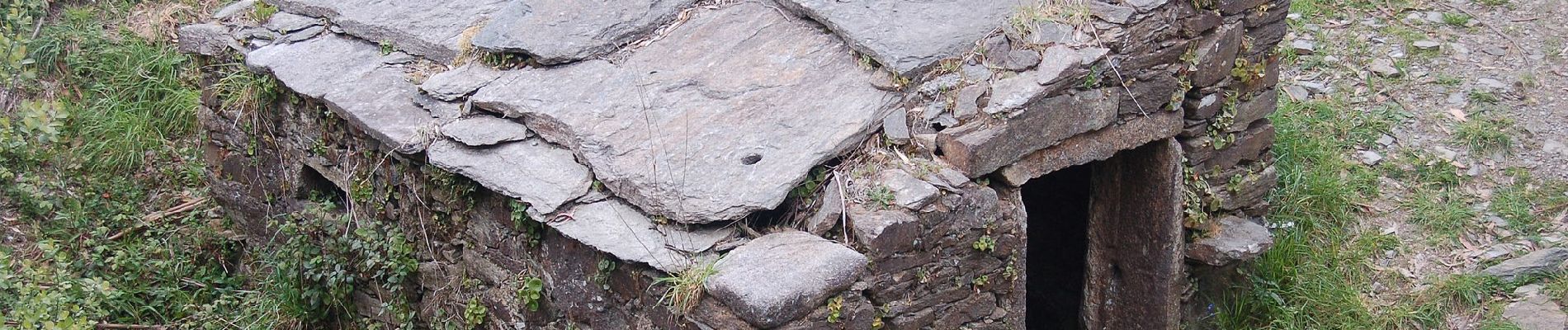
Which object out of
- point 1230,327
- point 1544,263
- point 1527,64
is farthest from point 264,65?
point 1527,64

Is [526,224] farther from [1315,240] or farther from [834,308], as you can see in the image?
[1315,240]

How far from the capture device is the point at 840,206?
379cm

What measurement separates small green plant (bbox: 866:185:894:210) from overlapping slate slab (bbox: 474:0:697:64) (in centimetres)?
140

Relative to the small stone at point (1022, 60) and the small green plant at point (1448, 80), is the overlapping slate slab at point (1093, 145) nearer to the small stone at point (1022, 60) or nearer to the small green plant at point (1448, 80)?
the small stone at point (1022, 60)

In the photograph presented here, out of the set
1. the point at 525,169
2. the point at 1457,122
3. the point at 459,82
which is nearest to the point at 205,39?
the point at 459,82

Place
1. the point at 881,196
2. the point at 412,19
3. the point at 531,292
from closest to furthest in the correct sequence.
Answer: the point at 881,196 → the point at 531,292 → the point at 412,19

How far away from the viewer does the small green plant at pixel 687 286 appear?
3611mm

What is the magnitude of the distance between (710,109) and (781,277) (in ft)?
3.12

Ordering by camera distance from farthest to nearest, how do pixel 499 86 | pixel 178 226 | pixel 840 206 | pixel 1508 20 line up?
pixel 1508 20, pixel 178 226, pixel 499 86, pixel 840 206

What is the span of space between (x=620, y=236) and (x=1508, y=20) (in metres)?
5.19

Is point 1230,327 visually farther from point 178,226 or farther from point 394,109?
point 178,226

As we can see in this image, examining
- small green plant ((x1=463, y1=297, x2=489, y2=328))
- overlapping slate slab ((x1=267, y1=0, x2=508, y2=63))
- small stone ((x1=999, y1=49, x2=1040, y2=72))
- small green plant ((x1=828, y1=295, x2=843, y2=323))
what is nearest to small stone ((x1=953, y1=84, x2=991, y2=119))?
small stone ((x1=999, y1=49, x2=1040, y2=72))

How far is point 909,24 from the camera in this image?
445 cm

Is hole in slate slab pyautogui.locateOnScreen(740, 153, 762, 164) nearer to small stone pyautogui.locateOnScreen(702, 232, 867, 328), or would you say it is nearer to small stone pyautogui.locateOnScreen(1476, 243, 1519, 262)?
small stone pyautogui.locateOnScreen(702, 232, 867, 328)
